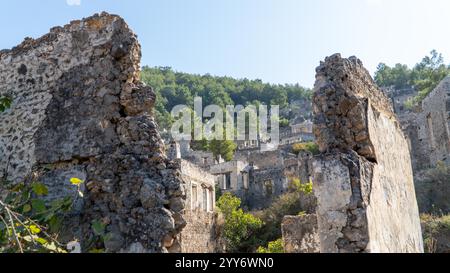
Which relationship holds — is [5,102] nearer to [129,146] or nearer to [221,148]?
[129,146]

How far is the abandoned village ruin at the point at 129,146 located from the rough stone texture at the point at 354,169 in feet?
0.04

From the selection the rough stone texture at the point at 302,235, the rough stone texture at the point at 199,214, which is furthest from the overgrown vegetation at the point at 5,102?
the rough stone texture at the point at 199,214

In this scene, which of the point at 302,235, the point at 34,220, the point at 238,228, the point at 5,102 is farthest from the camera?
the point at 238,228

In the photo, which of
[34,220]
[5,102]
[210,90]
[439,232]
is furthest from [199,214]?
[210,90]

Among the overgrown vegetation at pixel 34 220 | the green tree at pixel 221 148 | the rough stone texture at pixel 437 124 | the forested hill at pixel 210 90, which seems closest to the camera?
the overgrown vegetation at pixel 34 220

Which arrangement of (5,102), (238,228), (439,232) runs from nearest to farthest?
(5,102) < (439,232) < (238,228)

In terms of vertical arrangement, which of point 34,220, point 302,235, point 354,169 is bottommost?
point 34,220

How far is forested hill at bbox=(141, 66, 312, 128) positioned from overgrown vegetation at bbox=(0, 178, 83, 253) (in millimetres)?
56983

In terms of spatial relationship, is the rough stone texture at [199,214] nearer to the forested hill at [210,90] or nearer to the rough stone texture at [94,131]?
the rough stone texture at [94,131]

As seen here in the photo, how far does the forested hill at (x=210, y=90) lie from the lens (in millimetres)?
73875

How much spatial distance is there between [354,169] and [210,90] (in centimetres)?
7801

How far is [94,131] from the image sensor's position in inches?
250

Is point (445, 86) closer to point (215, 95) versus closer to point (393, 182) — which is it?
point (393, 182)

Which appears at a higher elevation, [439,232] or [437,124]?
[437,124]
